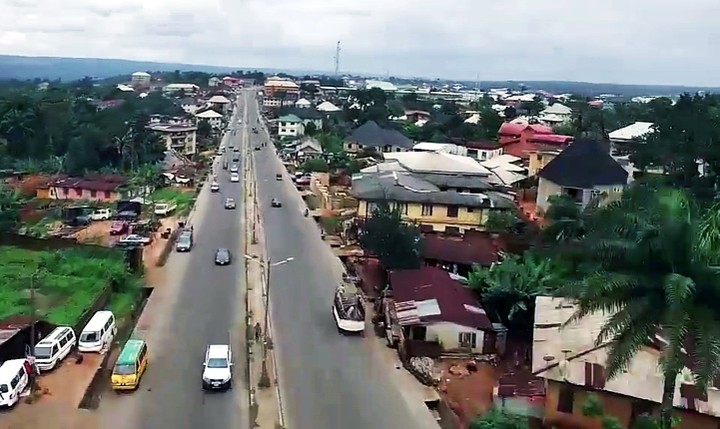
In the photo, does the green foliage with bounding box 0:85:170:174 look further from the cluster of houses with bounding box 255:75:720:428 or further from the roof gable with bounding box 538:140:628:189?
the roof gable with bounding box 538:140:628:189

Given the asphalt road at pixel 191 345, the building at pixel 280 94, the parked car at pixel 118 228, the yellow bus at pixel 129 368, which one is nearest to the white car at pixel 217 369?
the asphalt road at pixel 191 345

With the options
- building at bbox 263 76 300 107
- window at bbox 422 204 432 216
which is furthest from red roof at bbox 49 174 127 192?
building at bbox 263 76 300 107

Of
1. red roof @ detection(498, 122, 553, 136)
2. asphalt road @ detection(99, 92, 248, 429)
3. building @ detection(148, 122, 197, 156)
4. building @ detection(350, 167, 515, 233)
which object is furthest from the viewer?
building @ detection(148, 122, 197, 156)

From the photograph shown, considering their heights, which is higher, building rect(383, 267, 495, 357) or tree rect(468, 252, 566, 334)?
tree rect(468, 252, 566, 334)

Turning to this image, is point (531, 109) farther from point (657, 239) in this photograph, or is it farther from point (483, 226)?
point (657, 239)

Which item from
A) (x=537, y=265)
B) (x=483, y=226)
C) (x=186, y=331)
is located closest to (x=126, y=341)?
(x=186, y=331)

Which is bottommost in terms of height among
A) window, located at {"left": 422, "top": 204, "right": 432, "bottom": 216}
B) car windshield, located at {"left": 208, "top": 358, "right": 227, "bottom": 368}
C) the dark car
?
the dark car

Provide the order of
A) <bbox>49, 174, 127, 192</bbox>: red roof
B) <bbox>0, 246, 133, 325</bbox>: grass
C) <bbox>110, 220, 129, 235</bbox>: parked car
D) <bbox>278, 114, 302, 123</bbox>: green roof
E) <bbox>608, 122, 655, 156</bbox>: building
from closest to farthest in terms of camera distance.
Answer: <bbox>0, 246, 133, 325</bbox>: grass
<bbox>110, 220, 129, 235</bbox>: parked car
<bbox>49, 174, 127, 192</bbox>: red roof
<bbox>608, 122, 655, 156</bbox>: building
<bbox>278, 114, 302, 123</bbox>: green roof
